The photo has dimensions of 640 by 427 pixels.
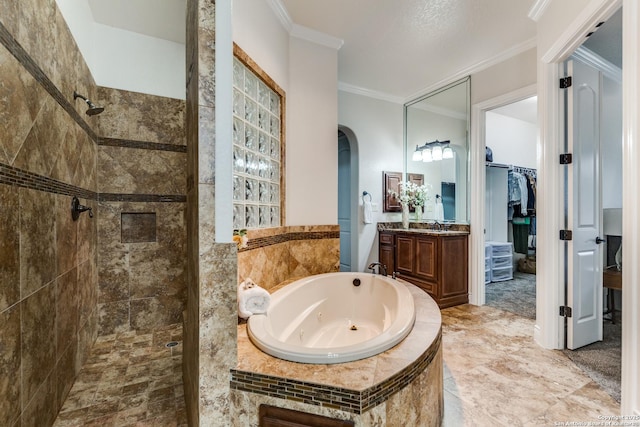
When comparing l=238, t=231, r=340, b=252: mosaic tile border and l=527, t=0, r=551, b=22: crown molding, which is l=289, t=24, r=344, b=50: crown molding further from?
l=238, t=231, r=340, b=252: mosaic tile border

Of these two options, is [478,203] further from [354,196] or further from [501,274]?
[501,274]

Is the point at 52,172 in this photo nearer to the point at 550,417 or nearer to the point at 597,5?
the point at 550,417

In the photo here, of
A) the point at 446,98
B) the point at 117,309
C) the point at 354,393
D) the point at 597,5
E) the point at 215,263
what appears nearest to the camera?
the point at 354,393

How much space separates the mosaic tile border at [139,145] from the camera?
8.04ft

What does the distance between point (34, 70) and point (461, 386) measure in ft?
9.56

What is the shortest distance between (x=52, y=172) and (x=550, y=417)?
9.87 ft

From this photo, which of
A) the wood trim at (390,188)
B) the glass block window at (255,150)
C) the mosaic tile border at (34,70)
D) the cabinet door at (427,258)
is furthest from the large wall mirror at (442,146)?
the mosaic tile border at (34,70)

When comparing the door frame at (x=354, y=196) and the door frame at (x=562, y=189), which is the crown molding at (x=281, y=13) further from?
the door frame at (x=562, y=189)

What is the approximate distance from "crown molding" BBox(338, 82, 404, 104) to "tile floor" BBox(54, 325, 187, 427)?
3597 millimetres

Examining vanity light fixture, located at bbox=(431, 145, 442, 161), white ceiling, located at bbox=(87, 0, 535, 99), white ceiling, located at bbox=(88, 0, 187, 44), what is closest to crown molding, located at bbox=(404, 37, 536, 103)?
white ceiling, located at bbox=(87, 0, 535, 99)

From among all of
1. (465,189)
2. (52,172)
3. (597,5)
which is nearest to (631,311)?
(597,5)

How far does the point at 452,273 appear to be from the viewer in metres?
3.27

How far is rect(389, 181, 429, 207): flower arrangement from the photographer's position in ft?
13.1

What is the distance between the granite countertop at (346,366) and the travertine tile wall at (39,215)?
920 mm
